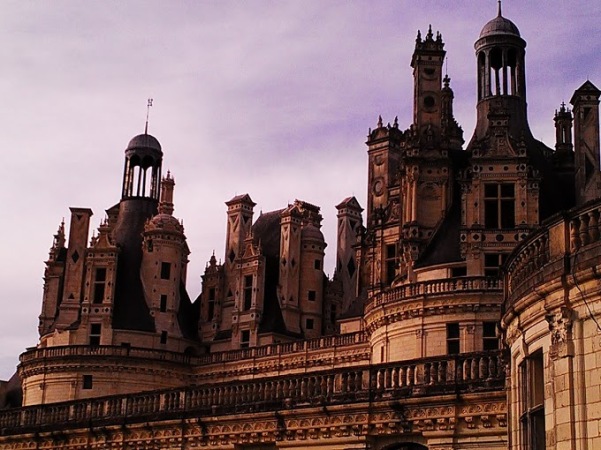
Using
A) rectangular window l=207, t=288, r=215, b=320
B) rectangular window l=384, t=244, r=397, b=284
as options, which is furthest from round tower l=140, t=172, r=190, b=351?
rectangular window l=384, t=244, r=397, b=284

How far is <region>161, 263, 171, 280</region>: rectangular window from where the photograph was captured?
53094 mm

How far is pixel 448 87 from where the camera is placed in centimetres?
4319

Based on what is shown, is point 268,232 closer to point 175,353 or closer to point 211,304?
point 211,304

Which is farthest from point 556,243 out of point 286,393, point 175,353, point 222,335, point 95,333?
point 222,335

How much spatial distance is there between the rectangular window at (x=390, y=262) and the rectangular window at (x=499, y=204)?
16.3 ft

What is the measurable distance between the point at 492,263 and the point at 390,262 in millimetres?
5927

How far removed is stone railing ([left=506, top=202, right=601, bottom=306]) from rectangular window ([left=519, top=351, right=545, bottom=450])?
0.96m

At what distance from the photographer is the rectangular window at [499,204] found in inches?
1433

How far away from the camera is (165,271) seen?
2094 inches

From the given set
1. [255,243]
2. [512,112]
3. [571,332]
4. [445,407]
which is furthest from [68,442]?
[255,243]

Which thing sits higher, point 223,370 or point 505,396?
point 223,370

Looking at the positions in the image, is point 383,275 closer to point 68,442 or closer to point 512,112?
point 512,112

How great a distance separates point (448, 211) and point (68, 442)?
1785 centimetres

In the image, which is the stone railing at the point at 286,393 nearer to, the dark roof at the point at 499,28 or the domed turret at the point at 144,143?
the dark roof at the point at 499,28
